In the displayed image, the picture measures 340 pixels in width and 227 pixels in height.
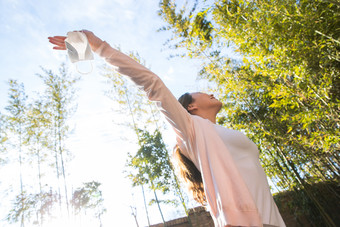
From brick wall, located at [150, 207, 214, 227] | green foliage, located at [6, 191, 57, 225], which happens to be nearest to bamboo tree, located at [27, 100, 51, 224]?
green foliage, located at [6, 191, 57, 225]

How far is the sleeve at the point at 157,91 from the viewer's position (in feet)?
2.65

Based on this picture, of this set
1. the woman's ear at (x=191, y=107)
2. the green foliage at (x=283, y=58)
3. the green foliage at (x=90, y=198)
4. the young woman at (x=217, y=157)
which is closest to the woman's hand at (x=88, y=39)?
the young woman at (x=217, y=157)

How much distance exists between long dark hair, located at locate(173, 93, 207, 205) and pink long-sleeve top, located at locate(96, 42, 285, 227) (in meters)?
0.13

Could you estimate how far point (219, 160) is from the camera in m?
0.79

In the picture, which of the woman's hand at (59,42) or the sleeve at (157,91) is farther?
the woman's hand at (59,42)

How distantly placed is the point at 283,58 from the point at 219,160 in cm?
214

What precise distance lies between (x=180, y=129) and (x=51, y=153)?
594cm

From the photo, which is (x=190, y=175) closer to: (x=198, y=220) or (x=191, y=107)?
(x=191, y=107)

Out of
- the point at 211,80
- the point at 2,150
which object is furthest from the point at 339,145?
the point at 2,150

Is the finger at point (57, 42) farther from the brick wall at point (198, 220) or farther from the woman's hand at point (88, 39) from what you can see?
the brick wall at point (198, 220)

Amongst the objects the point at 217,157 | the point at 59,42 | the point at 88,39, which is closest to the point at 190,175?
the point at 217,157

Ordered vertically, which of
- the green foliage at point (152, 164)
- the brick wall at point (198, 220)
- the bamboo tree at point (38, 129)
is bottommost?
the brick wall at point (198, 220)

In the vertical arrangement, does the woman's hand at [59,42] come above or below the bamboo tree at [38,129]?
below

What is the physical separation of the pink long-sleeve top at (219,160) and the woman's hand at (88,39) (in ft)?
0.14
